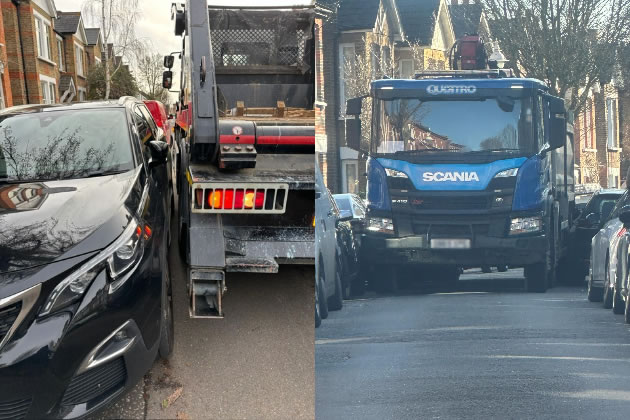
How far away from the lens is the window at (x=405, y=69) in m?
1.39

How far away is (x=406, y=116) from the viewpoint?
1401mm

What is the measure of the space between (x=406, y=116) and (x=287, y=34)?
5588mm

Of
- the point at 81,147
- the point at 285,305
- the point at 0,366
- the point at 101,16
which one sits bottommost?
the point at 285,305

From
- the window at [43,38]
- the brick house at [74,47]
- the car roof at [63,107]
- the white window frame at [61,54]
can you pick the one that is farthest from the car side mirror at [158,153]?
the white window frame at [61,54]

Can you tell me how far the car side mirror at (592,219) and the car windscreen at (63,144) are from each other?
3685 mm

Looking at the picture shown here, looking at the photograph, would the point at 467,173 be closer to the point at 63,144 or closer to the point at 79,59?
the point at 63,144

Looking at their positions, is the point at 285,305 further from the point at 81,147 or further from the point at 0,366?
the point at 0,366

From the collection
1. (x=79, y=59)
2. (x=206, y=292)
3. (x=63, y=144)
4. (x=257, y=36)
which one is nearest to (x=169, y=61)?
(x=257, y=36)

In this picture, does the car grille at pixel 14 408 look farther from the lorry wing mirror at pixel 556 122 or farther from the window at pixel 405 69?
the lorry wing mirror at pixel 556 122

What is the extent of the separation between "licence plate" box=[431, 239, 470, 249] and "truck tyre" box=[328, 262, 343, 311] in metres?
0.20

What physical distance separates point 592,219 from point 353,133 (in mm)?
511

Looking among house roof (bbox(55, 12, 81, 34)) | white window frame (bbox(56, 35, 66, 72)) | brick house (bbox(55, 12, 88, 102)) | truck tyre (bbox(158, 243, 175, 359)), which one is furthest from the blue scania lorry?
house roof (bbox(55, 12, 81, 34))

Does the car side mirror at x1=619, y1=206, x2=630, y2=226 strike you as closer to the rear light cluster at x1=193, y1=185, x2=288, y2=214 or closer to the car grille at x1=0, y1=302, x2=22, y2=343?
the car grille at x1=0, y1=302, x2=22, y2=343

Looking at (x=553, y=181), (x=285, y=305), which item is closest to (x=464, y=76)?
(x=553, y=181)
